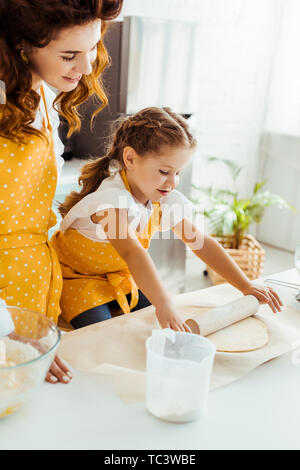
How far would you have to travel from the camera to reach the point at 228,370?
2.89ft

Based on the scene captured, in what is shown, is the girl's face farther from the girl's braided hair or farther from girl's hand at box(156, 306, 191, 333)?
girl's hand at box(156, 306, 191, 333)

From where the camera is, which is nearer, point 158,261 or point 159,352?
point 159,352

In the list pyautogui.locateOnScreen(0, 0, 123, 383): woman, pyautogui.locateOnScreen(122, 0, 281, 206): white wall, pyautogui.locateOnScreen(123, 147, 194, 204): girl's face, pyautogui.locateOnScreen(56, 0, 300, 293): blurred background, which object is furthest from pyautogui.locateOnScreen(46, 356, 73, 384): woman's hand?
pyautogui.locateOnScreen(122, 0, 281, 206): white wall

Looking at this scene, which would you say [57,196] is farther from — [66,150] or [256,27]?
[256,27]

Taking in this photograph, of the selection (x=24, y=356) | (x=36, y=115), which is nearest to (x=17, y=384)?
(x=24, y=356)

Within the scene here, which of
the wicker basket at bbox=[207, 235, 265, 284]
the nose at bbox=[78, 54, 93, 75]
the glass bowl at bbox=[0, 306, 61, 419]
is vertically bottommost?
the wicker basket at bbox=[207, 235, 265, 284]

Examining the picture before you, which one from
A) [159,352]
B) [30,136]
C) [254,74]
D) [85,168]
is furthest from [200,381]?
[254,74]

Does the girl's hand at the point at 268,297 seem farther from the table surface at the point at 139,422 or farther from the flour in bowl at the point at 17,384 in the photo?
the flour in bowl at the point at 17,384

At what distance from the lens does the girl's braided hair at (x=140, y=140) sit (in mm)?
1372

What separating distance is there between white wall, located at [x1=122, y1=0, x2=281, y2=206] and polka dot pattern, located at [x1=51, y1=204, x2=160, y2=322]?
2242 millimetres

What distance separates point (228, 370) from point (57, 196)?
1586mm

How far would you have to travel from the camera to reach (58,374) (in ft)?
2.73

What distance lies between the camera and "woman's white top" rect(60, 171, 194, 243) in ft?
4.45

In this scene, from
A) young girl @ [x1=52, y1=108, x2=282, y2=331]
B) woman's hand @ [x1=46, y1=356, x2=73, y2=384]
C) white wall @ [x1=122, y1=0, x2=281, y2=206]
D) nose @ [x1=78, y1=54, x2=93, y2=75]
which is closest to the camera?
woman's hand @ [x1=46, y1=356, x2=73, y2=384]
